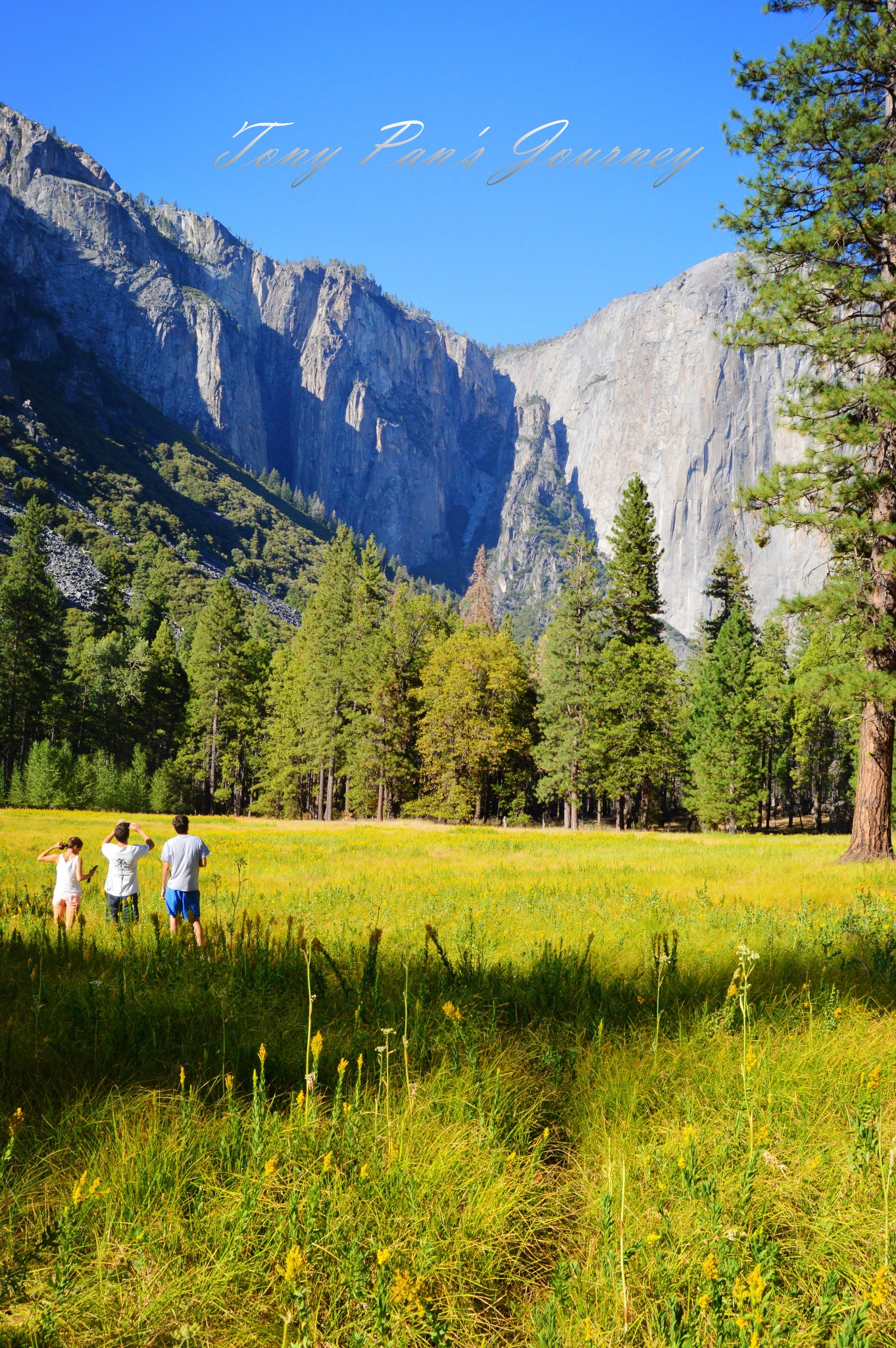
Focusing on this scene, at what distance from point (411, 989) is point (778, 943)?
10.9 ft

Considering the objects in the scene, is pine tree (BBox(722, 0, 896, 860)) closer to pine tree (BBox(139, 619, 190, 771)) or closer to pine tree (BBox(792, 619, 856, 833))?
pine tree (BBox(792, 619, 856, 833))

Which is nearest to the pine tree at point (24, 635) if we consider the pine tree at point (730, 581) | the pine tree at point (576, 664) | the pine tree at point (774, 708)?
the pine tree at point (576, 664)

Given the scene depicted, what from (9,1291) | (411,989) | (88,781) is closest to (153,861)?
(411,989)

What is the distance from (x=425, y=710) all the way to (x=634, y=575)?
15.4 meters

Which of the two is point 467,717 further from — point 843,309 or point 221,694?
point 843,309

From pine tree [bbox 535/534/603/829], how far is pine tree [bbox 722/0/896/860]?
82.4 feet

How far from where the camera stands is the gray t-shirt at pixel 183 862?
755 centimetres

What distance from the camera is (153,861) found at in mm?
16766

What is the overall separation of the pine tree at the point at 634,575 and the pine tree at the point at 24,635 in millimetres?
41450

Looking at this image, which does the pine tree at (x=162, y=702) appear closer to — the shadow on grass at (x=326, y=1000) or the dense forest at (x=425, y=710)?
the dense forest at (x=425, y=710)

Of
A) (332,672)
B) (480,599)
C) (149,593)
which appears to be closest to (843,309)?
(332,672)

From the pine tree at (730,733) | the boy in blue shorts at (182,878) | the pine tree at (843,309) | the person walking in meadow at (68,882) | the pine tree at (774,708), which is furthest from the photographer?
the pine tree at (774,708)

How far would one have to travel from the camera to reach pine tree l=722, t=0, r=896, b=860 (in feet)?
39.6

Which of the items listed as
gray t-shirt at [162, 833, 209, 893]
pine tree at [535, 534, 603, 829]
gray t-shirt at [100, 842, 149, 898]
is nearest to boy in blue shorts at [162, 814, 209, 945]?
gray t-shirt at [162, 833, 209, 893]
